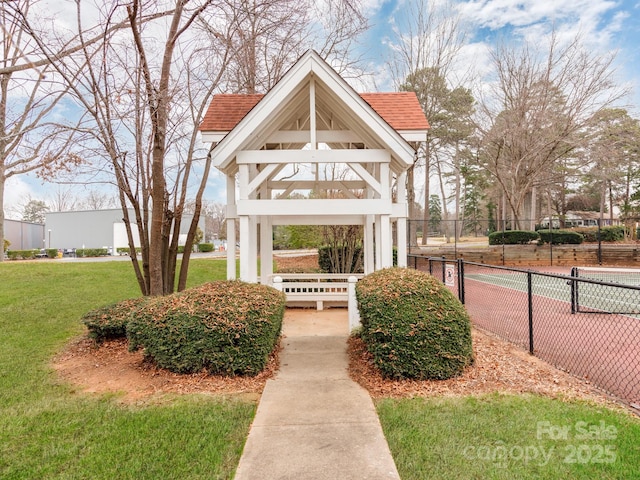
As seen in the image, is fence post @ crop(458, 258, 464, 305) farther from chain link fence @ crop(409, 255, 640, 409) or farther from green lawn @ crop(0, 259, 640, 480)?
green lawn @ crop(0, 259, 640, 480)

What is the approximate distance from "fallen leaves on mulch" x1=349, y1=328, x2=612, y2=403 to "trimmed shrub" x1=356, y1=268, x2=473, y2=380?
135 mm

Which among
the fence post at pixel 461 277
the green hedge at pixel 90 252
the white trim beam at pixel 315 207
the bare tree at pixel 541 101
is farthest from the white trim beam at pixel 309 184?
the green hedge at pixel 90 252

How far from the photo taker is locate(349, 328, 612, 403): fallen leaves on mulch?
3920mm

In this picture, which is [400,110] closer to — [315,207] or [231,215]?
[315,207]

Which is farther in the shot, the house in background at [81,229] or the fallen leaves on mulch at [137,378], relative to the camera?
the house in background at [81,229]

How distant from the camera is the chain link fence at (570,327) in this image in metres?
4.46

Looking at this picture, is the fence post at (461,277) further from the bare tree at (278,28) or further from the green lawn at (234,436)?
the bare tree at (278,28)

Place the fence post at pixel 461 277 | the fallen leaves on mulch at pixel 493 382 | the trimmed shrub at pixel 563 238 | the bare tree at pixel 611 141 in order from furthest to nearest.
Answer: the bare tree at pixel 611 141 → the trimmed shrub at pixel 563 238 → the fence post at pixel 461 277 → the fallen leaves on mulch at pixel 493 382

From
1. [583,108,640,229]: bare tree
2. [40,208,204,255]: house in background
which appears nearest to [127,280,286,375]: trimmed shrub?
[583,108,640,229]: bare tree

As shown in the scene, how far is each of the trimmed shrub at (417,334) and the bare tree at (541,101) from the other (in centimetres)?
1969

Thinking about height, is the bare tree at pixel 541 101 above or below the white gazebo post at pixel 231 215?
above

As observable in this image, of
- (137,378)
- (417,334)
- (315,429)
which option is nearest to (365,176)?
(417,334)

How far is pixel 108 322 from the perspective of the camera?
5727 millimetres

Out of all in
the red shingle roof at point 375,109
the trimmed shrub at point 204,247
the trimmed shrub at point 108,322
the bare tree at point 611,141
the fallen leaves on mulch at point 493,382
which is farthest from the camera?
the trimmed shrub at point 204,247
